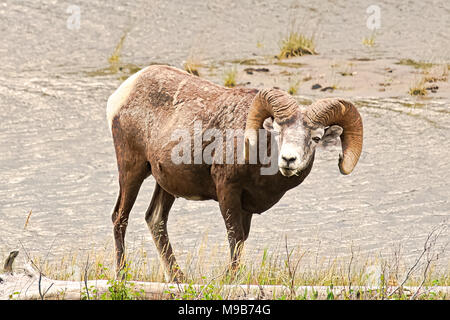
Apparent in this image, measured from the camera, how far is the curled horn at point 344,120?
8523mm

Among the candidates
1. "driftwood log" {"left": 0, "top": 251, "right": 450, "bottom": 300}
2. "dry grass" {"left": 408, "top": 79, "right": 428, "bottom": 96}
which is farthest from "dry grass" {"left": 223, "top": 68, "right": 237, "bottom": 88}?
"driftwood log" {"left": 0, "top": 251, "right": 450, "bottom": 300}

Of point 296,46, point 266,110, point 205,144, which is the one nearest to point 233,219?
point 205,144

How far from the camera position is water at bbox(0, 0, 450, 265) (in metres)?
12.6

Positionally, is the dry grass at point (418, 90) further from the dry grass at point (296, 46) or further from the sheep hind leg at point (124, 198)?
the sheep hind leg at point (124, 198)

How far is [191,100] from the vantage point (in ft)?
31.5

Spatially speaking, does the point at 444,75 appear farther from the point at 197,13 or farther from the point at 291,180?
the point at 291,180

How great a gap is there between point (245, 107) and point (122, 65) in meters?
10.9

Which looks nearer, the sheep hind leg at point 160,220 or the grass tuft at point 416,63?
the sheep hind leg at point 160,220

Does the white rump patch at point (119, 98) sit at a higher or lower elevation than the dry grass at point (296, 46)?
higher

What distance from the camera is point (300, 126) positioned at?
843 centimetres

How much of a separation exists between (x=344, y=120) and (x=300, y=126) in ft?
1.54

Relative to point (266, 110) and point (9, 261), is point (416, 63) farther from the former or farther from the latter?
point (9, 261)

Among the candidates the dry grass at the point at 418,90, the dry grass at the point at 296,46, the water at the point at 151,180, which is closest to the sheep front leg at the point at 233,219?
the water at the point at 151,180

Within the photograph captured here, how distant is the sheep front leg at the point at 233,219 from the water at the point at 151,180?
1.70 meters
